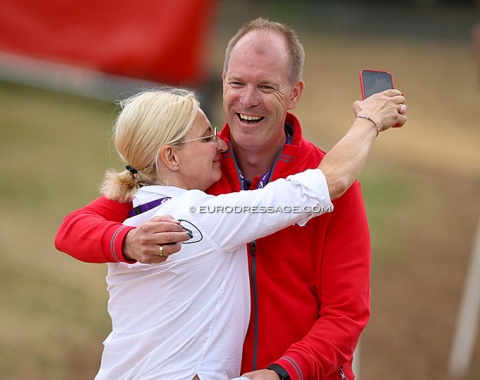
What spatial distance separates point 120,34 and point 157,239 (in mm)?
9706

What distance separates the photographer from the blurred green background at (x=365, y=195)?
7098 mm

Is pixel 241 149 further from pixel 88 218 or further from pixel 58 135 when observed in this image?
pixel 58 135

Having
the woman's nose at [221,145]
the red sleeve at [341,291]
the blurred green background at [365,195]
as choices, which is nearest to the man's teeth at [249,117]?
the woman's nose at [221,145]

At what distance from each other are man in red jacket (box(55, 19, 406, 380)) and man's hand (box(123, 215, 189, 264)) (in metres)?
0.13

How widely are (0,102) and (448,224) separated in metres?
6.61

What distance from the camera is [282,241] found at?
2943mm

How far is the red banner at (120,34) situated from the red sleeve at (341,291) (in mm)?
8898

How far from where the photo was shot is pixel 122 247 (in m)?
2.68

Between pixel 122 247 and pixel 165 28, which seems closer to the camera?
pixel 122 247

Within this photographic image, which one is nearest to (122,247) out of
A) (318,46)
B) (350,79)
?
(350,79)

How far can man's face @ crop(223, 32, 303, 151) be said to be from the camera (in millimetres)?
2973

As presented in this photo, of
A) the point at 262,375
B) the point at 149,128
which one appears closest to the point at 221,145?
the point at 149,128

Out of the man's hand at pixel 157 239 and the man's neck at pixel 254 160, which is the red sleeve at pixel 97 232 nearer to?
the man's hand at pixel 157 239

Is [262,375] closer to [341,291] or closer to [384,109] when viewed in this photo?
[341,291]
